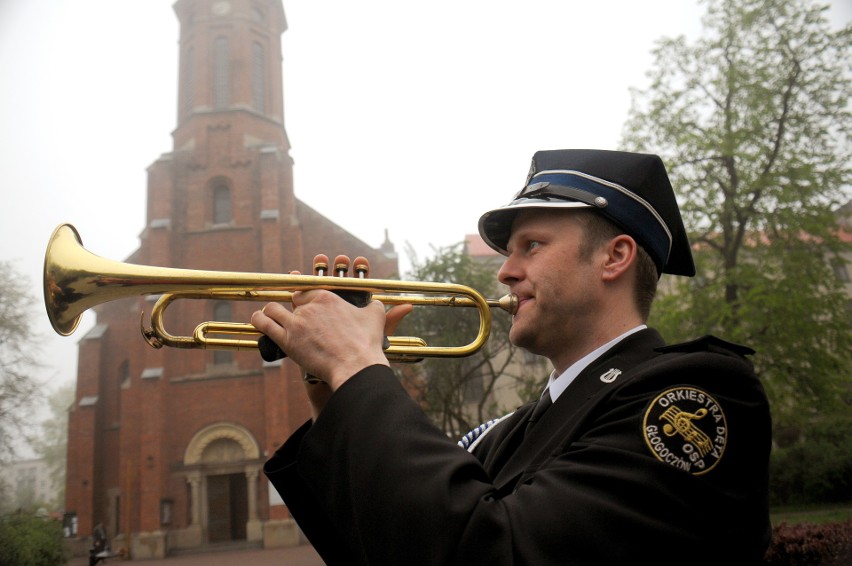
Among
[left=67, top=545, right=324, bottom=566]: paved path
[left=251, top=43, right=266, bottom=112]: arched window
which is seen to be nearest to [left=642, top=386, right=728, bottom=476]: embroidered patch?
[left=67, top=545, right=324, bottom=566]: paved path

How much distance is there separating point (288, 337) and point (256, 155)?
3264 centimetres

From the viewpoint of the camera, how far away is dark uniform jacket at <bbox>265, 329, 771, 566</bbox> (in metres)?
1.53

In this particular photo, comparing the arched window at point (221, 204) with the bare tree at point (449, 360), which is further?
the arched window at point (221, 204)

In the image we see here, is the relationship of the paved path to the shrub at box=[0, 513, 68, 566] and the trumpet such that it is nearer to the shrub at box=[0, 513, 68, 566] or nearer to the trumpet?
the shrub at box=[0, 513, 68, 566]

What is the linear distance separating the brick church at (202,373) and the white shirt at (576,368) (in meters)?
24.2

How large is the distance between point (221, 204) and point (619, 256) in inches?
1281

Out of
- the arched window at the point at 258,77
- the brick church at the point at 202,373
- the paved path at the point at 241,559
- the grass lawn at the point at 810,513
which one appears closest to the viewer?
the grass lawn at the point at 810,513

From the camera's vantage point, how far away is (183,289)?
104 inches

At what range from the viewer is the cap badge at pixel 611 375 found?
80.0 inches

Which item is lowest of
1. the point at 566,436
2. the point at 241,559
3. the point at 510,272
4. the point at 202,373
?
the point at 241,559

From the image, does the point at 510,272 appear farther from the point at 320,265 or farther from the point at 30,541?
the point at 30,541

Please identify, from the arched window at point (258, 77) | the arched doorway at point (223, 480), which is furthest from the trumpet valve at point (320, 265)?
the arched window at point (258, 77)

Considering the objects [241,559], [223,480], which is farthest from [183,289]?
[223,480]

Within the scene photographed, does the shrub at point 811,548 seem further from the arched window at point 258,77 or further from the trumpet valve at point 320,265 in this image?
the arched window at point 258,77
